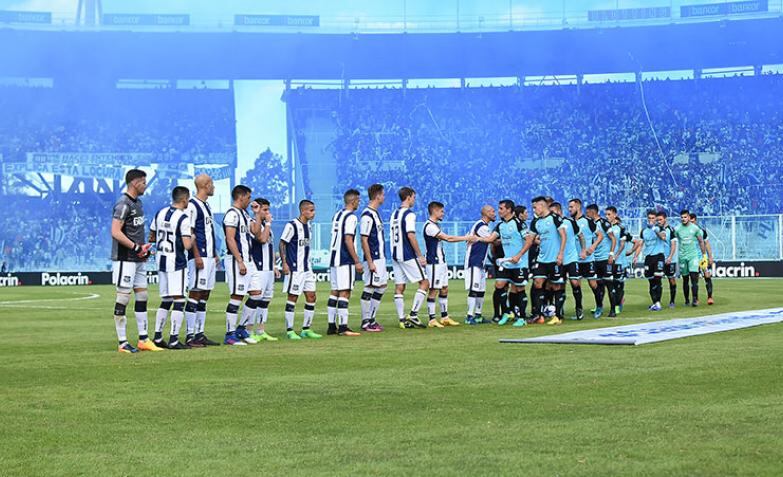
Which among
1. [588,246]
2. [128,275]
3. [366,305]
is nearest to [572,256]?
[588,246]

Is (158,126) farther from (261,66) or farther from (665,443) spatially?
(665,443)

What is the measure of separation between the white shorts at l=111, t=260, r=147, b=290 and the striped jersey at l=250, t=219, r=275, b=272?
2.33 m

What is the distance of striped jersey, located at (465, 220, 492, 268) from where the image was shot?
18656mm

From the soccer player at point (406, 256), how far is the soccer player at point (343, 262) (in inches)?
57.4

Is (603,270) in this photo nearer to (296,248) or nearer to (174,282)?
(296,248)

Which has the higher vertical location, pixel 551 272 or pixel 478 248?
pixel 478 248

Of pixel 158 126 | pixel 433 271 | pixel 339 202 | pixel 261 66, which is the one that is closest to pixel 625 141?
pixel 339 202

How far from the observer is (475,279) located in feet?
61.9

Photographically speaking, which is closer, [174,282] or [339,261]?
[174,282]

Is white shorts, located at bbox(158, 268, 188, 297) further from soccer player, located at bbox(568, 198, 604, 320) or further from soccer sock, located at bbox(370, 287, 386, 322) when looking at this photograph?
soccer player, located at bbox(568, 198, 604, 320)

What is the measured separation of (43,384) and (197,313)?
175 inches

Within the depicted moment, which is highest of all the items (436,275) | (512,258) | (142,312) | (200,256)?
(200,256)

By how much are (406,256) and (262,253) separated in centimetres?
300

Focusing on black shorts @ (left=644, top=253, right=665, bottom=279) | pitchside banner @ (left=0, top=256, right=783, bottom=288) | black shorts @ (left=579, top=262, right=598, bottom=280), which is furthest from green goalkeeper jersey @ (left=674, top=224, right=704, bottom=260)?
pitchside banner @ (left=0, top=256, right=783, bottom=288)
